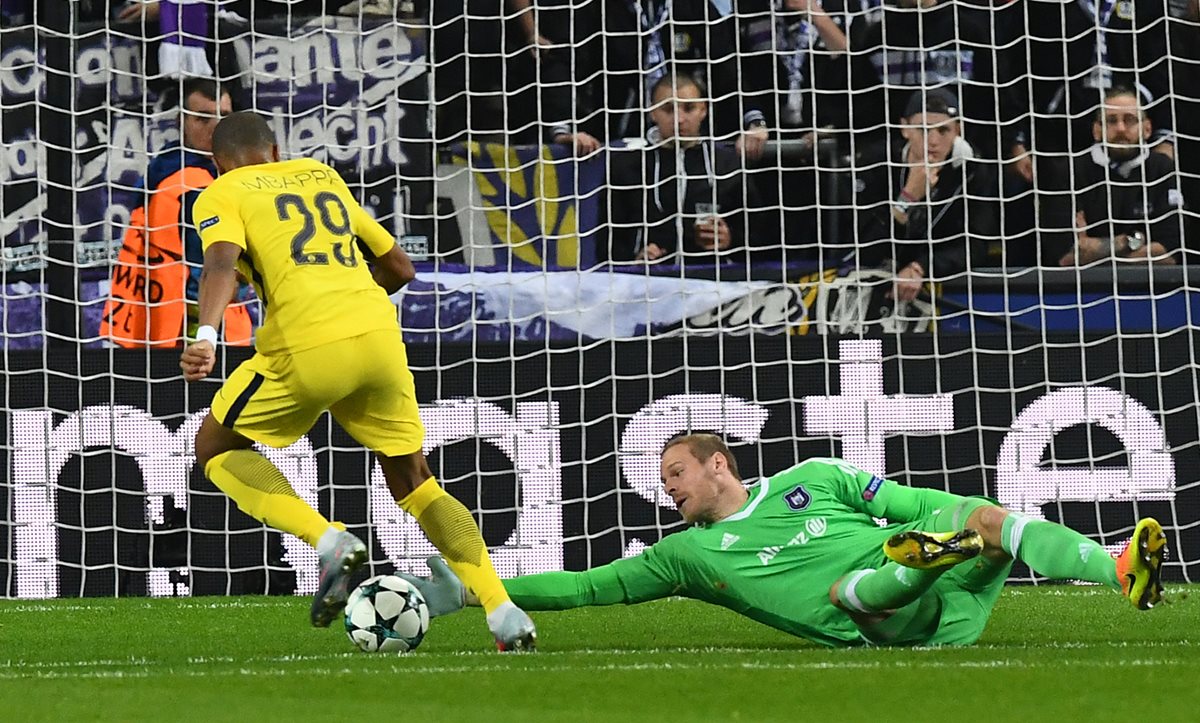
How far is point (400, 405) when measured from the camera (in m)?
5.32

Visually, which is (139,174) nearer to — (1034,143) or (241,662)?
(1034,143)

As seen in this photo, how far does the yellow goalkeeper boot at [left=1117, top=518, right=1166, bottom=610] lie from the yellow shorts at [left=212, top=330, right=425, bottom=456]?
2.10 metres

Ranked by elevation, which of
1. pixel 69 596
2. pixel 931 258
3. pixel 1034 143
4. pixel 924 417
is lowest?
pixel 69 596

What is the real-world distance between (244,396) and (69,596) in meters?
3.19

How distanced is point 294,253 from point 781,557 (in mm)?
1597

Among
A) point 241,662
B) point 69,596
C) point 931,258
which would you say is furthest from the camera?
point 931,258

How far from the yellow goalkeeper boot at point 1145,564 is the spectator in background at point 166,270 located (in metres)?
5.09

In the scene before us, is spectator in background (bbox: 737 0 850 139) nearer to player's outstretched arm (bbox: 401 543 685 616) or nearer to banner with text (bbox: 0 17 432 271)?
banner with text (bbox: 0 17 432 271)

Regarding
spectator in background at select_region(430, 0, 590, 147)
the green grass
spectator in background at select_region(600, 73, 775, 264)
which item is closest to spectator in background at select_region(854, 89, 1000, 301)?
spectator in background at select_region(600, 73, 775, 264)

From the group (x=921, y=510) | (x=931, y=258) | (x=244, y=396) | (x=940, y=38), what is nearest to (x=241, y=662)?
(x=244, y=396)

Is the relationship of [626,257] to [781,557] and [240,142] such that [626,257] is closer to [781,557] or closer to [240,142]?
[240,142]

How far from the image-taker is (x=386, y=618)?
4992mm

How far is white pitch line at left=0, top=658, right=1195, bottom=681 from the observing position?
4250 mm

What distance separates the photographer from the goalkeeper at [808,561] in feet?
15.7
